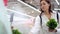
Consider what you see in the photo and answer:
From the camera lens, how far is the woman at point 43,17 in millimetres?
1365

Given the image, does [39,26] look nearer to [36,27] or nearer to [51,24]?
[36,27]

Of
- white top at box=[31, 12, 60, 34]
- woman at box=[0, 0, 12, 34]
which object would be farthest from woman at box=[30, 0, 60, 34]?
woman at box=[0, 0, 12, 34]

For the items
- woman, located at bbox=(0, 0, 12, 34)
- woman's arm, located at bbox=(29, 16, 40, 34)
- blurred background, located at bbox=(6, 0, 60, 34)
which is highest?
woman, located at bbox=(0, 0, 12, 34)

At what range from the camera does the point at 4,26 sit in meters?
0.48

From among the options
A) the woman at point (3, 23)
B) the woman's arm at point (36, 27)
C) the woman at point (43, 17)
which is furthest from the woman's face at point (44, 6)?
the woman at point (3, 23)

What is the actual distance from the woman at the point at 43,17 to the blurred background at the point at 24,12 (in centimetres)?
4

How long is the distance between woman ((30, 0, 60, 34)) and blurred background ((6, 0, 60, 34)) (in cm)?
4

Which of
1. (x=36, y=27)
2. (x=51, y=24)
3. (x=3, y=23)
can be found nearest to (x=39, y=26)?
(x=36, y=27)

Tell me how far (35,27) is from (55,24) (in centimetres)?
21

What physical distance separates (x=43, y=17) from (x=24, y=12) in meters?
0.21

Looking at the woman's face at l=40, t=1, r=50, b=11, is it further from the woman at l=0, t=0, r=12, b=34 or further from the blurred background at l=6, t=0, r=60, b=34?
the woman at l=0, t=0, r=12, b=34

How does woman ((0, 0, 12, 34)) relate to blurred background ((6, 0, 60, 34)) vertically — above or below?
above

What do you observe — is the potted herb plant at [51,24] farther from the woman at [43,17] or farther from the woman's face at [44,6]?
the woman's face at [44,6]

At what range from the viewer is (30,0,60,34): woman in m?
1.37
